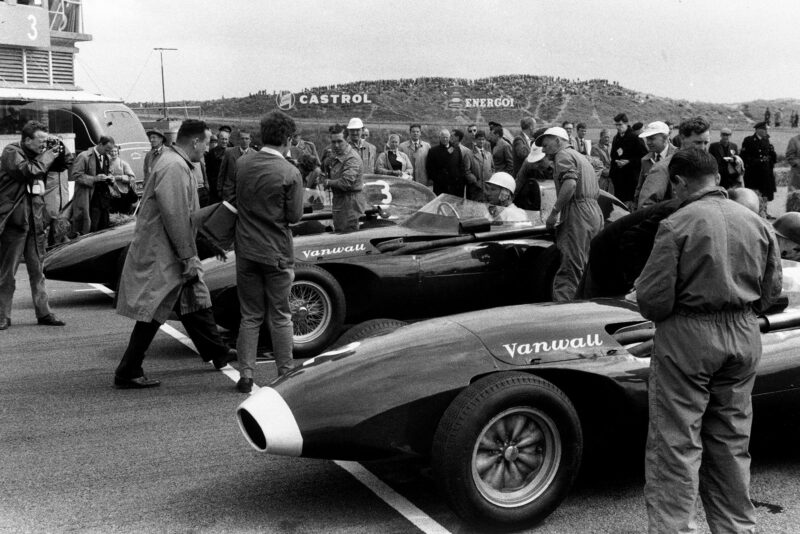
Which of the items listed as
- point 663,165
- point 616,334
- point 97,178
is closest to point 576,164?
point 663,165

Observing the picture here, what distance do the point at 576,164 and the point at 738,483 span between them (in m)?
4.30

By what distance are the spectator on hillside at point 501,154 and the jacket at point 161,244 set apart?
329 inches

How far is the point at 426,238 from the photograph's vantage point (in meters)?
8.16

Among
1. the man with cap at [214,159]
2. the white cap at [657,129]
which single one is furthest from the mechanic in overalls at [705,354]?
the man with cap at [214,159]

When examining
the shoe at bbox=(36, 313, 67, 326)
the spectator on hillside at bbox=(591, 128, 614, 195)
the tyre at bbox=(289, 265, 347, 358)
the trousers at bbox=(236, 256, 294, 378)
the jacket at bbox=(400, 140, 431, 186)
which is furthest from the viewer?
the spectator on hillside at bbox=(591, 128, 614, 195)

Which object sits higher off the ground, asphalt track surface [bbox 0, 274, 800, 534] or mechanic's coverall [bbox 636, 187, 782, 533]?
mechanic's coverall [bbox 636, 187, 782, 533]

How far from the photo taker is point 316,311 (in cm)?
750

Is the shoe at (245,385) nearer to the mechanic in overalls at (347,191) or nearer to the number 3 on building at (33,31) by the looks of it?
the mechanic in overalls at (347,191)

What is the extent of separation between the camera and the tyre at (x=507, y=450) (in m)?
3.87

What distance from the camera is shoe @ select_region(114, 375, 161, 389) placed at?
21.4ft

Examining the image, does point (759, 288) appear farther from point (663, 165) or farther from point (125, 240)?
point (125, 240)

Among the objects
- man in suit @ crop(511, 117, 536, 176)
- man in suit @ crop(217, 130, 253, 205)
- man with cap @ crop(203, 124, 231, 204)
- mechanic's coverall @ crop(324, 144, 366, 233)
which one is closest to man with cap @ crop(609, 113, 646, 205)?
man in suit @ crop(511, 117, 536, 176)

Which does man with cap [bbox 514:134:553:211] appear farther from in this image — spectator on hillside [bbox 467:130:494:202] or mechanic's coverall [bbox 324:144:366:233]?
spectator on hillside [bbox 467:130:494:202]

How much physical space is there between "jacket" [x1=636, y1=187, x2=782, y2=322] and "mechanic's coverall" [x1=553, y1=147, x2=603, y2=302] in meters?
3.82
